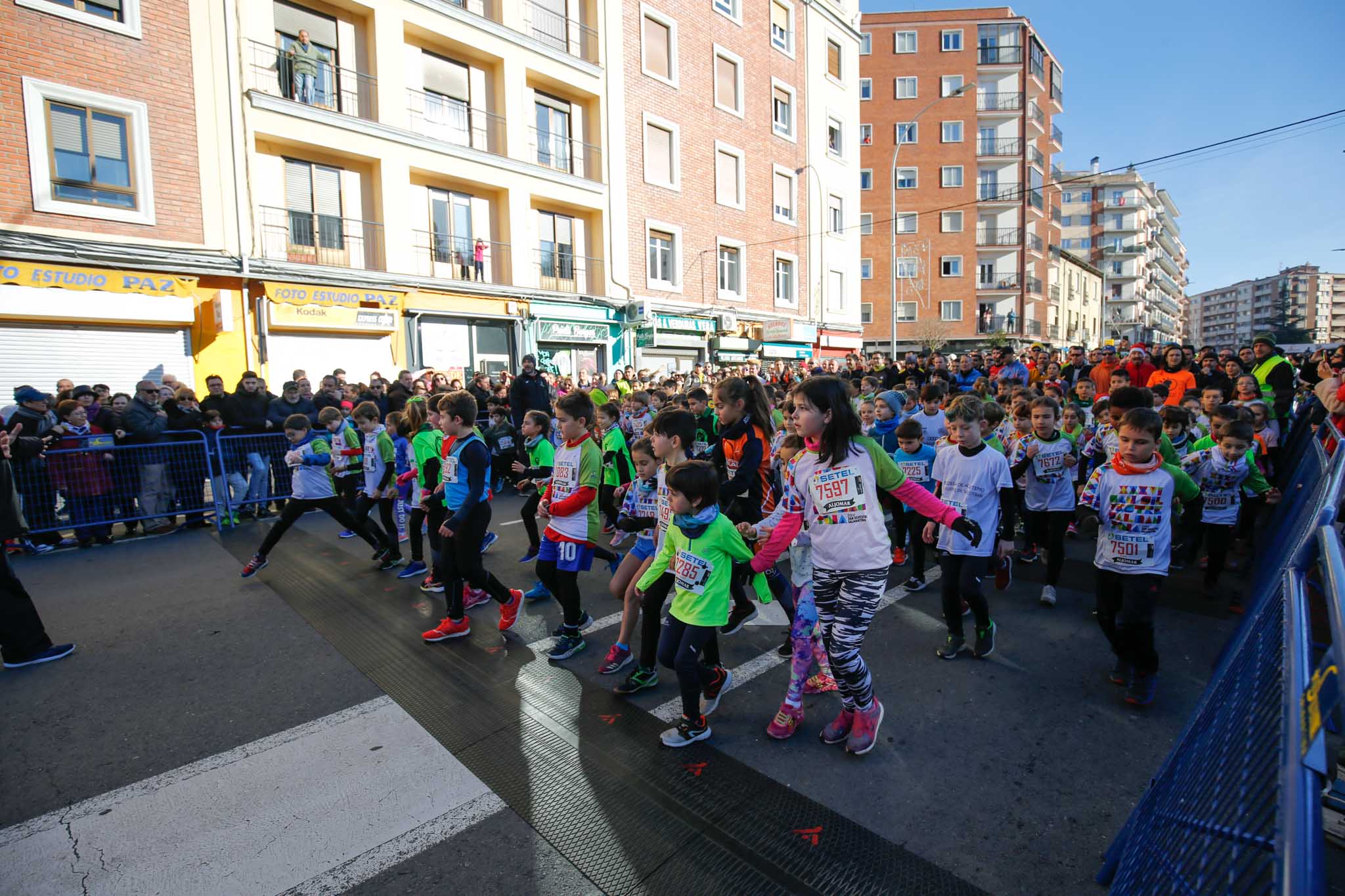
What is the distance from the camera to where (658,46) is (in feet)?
78.6

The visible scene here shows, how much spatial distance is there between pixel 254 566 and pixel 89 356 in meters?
9.86

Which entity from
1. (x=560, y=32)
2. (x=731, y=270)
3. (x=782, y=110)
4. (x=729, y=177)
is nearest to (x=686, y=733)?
(x=560, y=32)

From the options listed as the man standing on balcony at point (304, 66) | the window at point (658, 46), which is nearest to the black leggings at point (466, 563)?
the man standing on balcony at point (304, 66)

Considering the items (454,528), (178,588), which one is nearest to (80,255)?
(178,588)

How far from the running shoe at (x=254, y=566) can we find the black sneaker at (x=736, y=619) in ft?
16.0

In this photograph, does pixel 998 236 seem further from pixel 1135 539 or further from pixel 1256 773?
pixel 1256 773

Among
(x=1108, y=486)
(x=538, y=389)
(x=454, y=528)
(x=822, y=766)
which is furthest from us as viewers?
(x=538, y=389)

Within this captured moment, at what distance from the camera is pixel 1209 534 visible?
19.0 ft

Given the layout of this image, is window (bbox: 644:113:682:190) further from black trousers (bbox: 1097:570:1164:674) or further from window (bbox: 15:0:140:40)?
black trousers (bbox: 1097:570:1164:674)

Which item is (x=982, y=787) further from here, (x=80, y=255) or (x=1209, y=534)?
(x=80, y=255)

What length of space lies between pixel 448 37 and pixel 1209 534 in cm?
2022

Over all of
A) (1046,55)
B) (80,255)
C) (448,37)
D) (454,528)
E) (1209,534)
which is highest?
(1046,55)

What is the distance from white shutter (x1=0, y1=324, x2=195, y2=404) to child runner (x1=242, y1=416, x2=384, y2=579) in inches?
337

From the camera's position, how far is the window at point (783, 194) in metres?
29.0
